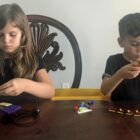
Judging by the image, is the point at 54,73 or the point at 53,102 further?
the point at 54,73

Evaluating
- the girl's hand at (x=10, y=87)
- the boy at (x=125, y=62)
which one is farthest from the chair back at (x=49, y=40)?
the girl's hand at (x=10, y=87)

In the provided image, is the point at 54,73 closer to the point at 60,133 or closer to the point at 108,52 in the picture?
the point at 108,52

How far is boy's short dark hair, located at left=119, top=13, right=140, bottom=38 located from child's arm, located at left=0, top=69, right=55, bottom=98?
38 cm

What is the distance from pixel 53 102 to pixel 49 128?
0.23 meters

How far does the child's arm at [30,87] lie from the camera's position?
84 centimetres

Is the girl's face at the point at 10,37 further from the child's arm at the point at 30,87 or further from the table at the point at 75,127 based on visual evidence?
the table at the point at 75,127

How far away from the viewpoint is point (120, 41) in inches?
44.1

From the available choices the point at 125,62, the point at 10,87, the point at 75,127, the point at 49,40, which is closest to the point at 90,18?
the point at 49,40

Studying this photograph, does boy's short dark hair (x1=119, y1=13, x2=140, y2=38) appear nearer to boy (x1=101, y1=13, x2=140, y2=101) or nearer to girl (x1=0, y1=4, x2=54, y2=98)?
boy (x1=101, y1=13, x2=140, y2=101)

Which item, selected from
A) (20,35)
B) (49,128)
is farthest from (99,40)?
(49,128)

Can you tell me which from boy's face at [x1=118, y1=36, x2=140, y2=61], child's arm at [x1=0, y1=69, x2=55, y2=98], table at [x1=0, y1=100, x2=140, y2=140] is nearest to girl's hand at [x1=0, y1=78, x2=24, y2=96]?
child's arm at [x1=0, y1=69, x2=55, y2=98]

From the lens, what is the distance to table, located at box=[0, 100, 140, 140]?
2.02ft

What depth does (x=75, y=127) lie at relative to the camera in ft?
2.20

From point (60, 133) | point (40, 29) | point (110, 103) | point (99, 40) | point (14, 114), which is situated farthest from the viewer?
point (99, 40)
